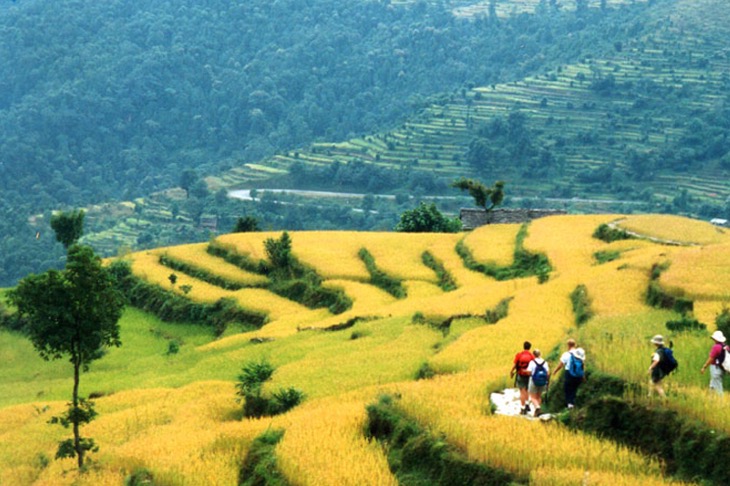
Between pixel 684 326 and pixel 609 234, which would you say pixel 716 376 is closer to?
pixel 684 326

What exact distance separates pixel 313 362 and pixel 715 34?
159114 millimetres

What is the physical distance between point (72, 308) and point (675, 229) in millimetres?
31203

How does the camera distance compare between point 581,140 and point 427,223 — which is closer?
point 427,223

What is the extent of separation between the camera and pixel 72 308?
18438mm

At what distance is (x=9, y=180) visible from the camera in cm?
15288

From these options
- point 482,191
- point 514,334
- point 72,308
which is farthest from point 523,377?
point 482,191

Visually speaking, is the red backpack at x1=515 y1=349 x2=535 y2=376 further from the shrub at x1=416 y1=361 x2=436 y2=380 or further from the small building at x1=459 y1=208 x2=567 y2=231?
the small building at x1=459 y1=208 x2=567 y2=231

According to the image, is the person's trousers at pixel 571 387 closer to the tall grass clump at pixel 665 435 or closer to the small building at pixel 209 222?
the tall grass clump at pixel 665 435

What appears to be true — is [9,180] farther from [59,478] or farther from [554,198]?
[59,478]

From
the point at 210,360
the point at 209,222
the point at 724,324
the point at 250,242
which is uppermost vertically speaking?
the point at 724,324

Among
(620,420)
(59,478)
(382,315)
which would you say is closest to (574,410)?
(620,420)

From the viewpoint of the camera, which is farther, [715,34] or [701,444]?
[715,34]

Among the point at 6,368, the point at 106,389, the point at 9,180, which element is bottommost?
the point at 9,180

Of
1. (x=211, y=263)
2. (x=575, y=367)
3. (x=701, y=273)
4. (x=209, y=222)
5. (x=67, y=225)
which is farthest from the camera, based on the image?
(x=209, y=222)
